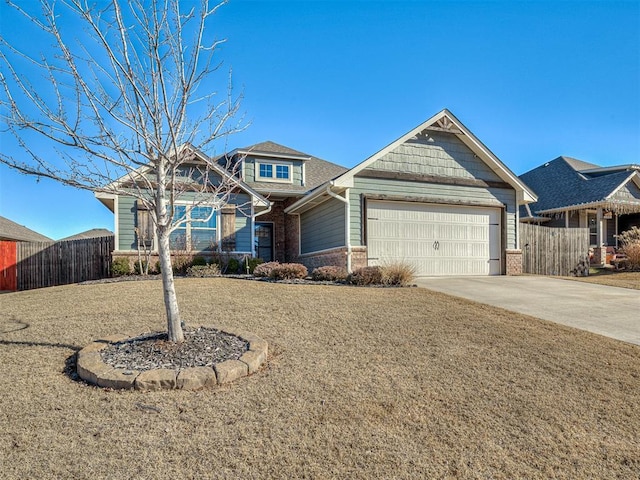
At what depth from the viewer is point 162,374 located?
13.3 ft

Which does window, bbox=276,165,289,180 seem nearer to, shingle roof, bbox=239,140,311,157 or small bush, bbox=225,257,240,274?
shingle roof, bbox=239,140,311,157

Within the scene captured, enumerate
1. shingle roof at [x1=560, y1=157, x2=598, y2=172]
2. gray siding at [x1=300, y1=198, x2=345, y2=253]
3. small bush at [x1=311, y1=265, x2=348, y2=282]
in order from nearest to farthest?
small bush at [x1=311, y1=265, x2=348, y2=282] → gray siding at [x1=300, y1=198, x2=345, y2=253] → shingle roof at [x1=560, y1=157, x2=598, y2=172]

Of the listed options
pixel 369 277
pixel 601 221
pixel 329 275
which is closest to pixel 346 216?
Answer: pixel 329 275

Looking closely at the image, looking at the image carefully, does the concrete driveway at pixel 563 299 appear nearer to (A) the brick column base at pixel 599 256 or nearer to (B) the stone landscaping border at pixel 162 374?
(B) the stone landscaping border at pixel 162 374

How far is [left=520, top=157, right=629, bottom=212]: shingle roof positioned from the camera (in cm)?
1994

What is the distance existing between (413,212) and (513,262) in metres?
4.12

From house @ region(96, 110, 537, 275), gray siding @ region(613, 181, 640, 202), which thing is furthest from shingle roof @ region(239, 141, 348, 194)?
gray siding @ region(613, 181, 640, 202)

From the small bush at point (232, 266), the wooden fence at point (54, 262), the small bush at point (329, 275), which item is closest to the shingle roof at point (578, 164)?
the small bush at point (329, 275)

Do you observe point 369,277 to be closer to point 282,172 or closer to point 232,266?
point 232,266

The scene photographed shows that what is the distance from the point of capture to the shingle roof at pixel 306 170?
703 inches

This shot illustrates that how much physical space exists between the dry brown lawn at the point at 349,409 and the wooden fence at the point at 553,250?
985 centimetres

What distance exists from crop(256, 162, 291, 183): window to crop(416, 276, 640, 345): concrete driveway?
28.3 feet

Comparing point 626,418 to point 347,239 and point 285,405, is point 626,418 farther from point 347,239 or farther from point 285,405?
point 347,239

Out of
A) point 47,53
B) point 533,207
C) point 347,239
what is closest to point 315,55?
point 347,239
